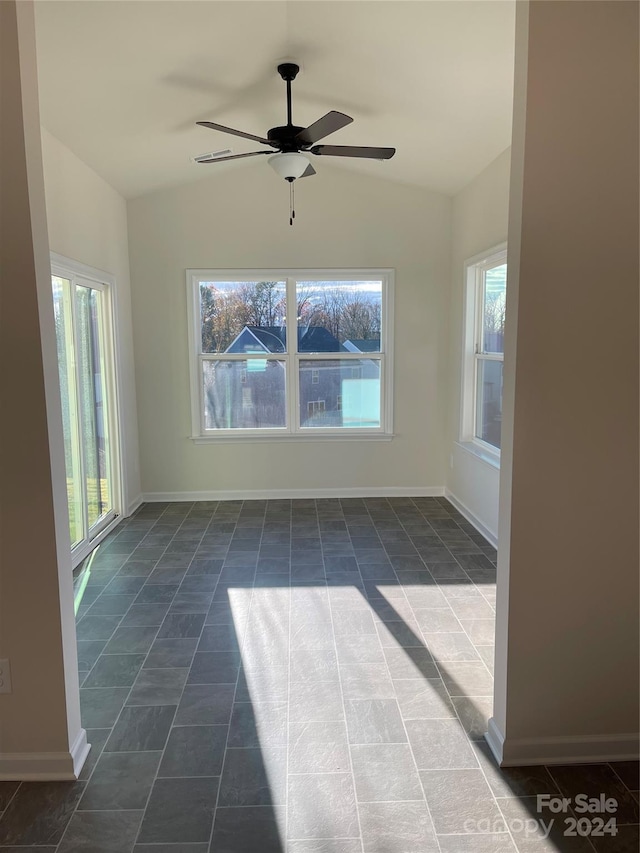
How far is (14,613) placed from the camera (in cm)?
189

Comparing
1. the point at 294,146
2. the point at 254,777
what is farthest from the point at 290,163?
the point at 254,777

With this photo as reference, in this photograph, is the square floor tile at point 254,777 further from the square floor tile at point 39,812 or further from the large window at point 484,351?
the large window at point 484,351

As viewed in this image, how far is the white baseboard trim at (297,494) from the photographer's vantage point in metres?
5.39

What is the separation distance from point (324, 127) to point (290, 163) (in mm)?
529

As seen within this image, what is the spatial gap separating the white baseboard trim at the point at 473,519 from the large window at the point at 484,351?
0.59 m

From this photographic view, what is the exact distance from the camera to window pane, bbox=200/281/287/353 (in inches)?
206

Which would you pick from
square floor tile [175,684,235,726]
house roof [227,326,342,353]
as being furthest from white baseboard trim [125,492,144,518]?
square floor tile [175,684,235,726]

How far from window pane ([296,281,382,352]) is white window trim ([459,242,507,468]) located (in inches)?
35.1

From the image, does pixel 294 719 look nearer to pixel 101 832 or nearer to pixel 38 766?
pixel 101 832

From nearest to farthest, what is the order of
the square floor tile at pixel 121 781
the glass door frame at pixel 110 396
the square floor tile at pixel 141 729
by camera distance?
the square floor tile at pixel 121 781, the square floor tile at pixel 141 729, the glass door frame at pixel 110 396

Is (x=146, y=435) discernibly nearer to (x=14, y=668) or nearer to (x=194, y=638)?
(x=194, y=638)

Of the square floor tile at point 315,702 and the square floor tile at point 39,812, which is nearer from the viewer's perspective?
the square floor tile at point 39,812

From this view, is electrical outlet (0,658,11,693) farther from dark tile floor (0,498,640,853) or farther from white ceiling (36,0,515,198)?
white ceiling (36,0,515,198)

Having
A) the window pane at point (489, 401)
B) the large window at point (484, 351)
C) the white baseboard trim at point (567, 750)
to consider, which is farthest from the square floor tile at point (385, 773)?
the window pane at point (489, 401)
